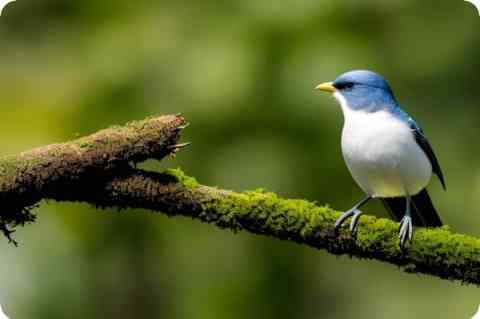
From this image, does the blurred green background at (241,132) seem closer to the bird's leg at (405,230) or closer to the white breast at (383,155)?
the white breast at (383,155)

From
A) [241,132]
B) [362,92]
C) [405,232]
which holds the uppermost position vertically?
[241,132]

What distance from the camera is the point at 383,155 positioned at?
1.65m

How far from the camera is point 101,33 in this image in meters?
3.00

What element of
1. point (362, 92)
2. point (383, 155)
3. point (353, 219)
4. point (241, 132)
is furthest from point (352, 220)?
point (241, 132)

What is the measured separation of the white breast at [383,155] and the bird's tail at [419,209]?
0.04 metres

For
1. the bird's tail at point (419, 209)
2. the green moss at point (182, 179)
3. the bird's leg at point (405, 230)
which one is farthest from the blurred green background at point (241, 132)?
the green moss at point (182, 179)

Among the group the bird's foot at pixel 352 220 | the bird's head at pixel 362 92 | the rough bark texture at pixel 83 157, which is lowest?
the bird's foot at pixel 352 220

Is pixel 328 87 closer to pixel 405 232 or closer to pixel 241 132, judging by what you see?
pixel 405 232

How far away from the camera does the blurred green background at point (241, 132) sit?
2451mm

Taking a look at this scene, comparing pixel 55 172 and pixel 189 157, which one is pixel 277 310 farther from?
pixel 55 172

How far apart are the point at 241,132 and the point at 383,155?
946mm

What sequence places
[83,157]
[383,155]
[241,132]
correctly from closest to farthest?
[83,157]
[383,155]
[241,132]

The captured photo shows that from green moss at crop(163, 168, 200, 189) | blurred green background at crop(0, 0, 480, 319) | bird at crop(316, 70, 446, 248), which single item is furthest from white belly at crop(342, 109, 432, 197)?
blurred green background at crop(0, 0, 480, 319)

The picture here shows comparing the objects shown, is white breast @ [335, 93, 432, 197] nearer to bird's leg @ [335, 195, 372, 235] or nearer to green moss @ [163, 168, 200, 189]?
bird's leg @ [335, 195, 372, 235]
